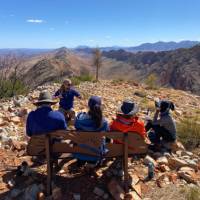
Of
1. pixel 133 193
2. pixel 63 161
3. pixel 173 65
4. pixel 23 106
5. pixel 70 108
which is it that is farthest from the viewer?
pixel 173 65

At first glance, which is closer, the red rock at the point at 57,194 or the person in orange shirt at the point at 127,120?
the red rock at the point at 57,194

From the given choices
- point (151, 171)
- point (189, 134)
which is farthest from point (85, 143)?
point (189, 134)

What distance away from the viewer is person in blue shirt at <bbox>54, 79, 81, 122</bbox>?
9.11m

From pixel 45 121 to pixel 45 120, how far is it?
0.6 inches

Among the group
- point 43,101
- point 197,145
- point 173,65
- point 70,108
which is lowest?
point 173,65

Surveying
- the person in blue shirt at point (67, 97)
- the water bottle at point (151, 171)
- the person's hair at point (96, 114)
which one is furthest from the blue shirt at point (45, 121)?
the person in blue shirt at point (67, 97)

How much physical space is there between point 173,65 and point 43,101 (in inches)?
6158

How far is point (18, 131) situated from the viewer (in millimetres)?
8484

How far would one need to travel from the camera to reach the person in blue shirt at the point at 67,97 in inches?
359

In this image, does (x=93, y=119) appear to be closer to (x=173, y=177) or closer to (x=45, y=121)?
(x=45, y=121)

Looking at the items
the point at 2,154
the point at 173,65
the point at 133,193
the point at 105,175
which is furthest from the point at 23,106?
the point at 173,65

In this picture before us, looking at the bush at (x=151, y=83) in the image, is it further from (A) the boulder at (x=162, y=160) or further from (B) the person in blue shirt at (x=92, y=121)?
(B) the person in blue shirt at (x=92, y=121)

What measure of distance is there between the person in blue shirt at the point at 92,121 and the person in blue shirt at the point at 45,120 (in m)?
0.29

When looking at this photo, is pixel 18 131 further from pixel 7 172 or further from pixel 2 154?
pixel 7 172
